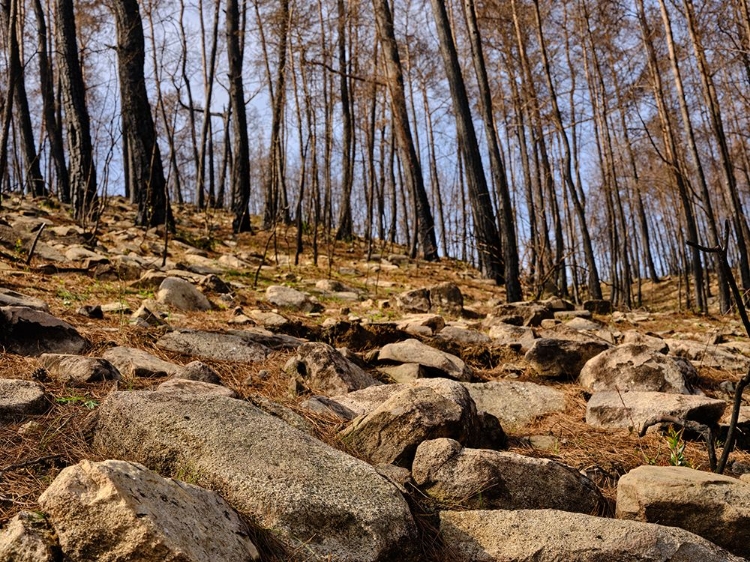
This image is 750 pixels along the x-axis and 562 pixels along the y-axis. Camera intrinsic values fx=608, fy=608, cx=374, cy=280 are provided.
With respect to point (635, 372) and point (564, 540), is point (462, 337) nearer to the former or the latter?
point (635, 372)

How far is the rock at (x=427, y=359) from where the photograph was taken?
13.5 ft

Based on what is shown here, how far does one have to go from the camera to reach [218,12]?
1841 cm

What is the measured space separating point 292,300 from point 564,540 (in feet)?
14.7

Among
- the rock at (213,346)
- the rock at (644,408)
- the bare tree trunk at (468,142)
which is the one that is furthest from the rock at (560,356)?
the bare tree trunk at (468,142)

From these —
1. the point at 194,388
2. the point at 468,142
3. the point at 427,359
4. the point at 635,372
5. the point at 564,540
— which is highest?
the point at 468,142

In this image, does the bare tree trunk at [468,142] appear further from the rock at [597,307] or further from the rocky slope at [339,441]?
the rocky slope at [339,441]

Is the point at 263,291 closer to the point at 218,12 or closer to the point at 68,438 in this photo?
the point at 68,438

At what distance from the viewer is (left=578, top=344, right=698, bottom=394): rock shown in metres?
→ 3.81

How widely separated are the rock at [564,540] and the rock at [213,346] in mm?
2191

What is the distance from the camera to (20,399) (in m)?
2.43

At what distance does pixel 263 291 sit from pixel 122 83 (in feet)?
18.9

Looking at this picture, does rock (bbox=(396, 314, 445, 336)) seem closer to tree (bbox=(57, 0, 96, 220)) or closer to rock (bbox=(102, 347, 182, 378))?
rock (bbox=(102, 347, 182, 378))

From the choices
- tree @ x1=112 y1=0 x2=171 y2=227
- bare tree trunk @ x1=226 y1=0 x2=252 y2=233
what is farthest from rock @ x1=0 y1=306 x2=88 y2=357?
bare tree trunk @ x1=226 y1=0 x2=252 y2=233

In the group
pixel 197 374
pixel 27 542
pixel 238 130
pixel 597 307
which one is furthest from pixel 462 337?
pixel 238 130
